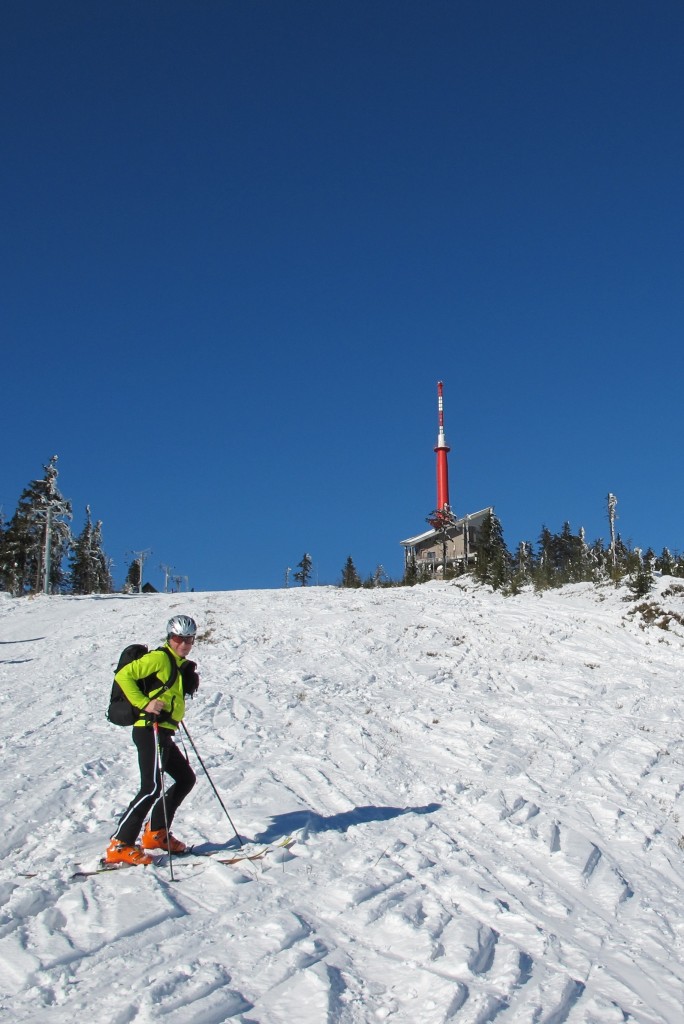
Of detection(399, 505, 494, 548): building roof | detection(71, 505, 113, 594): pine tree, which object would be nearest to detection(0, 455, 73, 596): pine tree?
detection(71, 505, 113, 594): pine tree

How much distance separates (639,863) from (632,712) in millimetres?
6725

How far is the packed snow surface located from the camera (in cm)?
496

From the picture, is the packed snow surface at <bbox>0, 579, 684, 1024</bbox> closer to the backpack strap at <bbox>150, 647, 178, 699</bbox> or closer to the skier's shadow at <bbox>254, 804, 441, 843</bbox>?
the skier's shadow at <bbox>254, 804, 441, 843</bbox>

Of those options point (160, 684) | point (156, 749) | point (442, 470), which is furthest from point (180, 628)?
point (442, 470)

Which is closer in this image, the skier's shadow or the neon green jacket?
the neon green jacket

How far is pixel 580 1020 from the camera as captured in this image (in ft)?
15.6

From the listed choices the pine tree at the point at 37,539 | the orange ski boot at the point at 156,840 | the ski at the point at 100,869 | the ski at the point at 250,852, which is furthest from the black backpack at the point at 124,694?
the pine tree at the point at 37,539

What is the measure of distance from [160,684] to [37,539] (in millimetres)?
60453

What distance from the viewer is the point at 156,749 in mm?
→ 7230

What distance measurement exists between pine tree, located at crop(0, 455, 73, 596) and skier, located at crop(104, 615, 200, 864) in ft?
143

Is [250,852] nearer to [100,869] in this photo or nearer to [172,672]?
[100,869]

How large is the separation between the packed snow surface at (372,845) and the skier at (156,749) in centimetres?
37

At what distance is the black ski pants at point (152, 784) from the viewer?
6973 millimetres

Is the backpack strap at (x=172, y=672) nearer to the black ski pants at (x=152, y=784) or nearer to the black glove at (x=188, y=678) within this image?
the black glove at (x=188, y=678)
